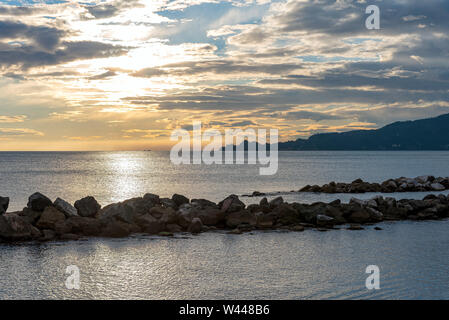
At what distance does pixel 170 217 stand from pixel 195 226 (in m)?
1.47

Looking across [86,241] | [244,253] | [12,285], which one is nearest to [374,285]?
[244,253]

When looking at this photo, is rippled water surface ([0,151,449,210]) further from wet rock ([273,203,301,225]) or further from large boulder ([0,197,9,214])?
wet rock ([273,203,301,225])

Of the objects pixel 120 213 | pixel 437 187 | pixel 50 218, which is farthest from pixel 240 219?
pixel 437 187

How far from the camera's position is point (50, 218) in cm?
2039

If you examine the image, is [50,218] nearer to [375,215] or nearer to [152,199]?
[152,199]

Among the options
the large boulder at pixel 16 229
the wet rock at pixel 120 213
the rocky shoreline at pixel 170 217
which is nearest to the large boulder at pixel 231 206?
the rocky shoreline at pixel 170 217

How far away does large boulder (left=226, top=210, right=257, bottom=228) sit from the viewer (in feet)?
74.1

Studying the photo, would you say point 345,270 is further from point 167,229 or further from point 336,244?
point 167,229

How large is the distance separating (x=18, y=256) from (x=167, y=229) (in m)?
7.10

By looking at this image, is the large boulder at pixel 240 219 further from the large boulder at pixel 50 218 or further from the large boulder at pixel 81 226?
the large boulder at pixel 50 218

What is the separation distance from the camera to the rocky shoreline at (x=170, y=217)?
65.6 feet

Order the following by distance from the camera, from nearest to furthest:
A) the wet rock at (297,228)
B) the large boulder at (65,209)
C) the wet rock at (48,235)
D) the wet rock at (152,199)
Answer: the wet rock at (48,235)
the large boulder at (65,209)
the wet rock at (297,228)
the wet rock at (152,199)

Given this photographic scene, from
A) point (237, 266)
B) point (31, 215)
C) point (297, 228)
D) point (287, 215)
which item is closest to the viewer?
point (237, 266)

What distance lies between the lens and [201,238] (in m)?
19.9
